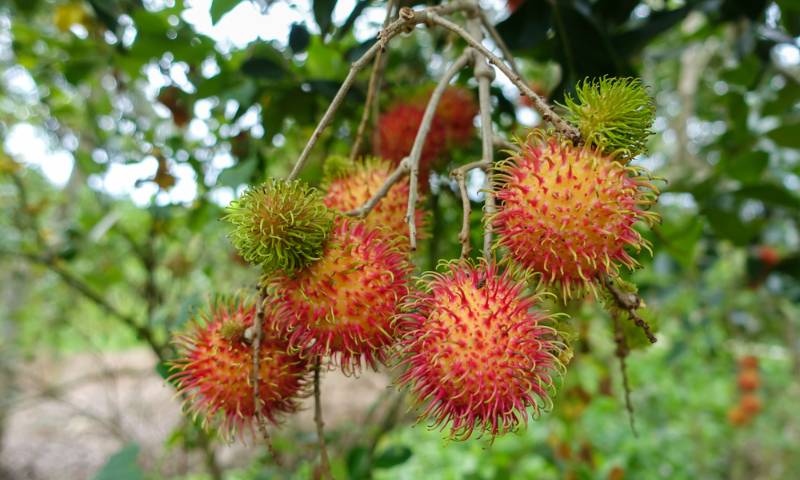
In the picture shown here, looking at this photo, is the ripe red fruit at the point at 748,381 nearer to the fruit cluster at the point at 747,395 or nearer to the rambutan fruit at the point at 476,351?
the fruit cluster at the point at 747,395

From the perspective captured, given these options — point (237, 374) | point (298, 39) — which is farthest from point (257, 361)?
point (298, 39)

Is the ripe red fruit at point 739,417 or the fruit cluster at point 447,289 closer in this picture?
the fruit cluster at point 447,289

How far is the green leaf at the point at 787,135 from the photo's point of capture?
1.64 meters

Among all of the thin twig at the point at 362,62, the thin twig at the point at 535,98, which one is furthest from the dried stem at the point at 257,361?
the thin twig at the point at 535,98

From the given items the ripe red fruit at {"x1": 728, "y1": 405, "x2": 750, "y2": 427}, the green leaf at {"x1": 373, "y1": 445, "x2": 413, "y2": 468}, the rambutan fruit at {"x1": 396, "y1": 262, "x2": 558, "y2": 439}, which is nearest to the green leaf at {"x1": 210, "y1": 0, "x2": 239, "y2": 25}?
the rambutan fruit at {"x1": 396, "y1": 262, "x2": 558, "y2": 439}

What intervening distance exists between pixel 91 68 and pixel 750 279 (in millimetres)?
2557

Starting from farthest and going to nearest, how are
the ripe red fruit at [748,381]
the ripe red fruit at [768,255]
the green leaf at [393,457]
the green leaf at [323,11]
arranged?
1. the ripe red fruit at [748,381]
2. the ripe red fruit at [768,255]
3. the green leaf at [393,457]
4. the green leaf at [323,11]

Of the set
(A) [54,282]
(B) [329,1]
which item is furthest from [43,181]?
(B) [329,1]

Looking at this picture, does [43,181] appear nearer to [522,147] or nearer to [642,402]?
[642,402]

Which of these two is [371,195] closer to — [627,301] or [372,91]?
[372,91]

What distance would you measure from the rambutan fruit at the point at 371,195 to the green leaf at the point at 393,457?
746 millimetres

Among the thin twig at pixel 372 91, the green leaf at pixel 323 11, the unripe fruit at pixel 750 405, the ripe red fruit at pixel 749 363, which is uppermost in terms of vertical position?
the ripe red fruit at pixel 749 363

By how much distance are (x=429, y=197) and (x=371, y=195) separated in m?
0.25

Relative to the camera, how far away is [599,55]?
4.27 ft
